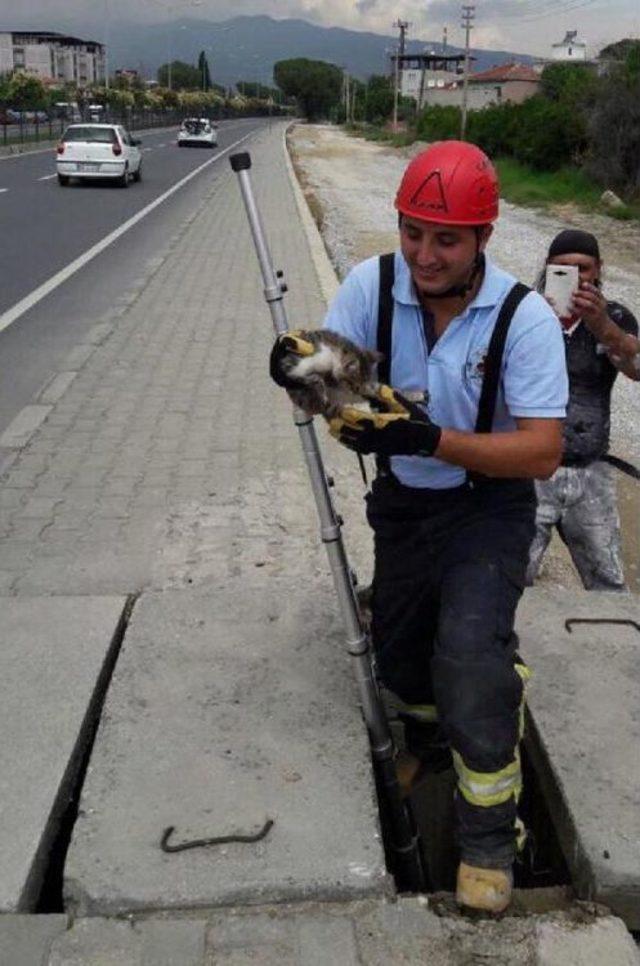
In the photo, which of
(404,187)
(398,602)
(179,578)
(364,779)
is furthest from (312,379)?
(179,578)

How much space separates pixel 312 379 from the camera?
8.75 feet

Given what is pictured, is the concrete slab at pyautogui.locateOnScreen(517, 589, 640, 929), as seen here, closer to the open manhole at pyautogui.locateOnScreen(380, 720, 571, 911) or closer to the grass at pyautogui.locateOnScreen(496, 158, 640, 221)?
the open manhole at pyautogui.locateOnScreen(380, 720, 571, 911)

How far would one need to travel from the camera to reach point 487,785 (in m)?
2.78

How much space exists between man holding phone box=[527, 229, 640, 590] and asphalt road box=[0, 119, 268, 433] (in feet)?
12.9

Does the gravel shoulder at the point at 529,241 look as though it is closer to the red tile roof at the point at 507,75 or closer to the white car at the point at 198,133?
the white car at the point at 198,133

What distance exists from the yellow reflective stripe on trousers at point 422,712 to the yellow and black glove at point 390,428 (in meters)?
1.02

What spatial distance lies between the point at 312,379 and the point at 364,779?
3.75 ft

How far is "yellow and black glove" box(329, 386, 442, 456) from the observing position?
260 centimetres

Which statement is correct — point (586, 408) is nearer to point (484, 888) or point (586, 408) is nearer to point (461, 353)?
point (461, 353)

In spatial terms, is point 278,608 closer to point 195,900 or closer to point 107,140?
point 195,900

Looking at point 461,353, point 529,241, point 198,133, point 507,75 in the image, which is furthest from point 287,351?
point 507,75

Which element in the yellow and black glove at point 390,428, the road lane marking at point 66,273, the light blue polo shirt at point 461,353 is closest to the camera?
the yellow and black glove at point 390,428

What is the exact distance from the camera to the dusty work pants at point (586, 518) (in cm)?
426

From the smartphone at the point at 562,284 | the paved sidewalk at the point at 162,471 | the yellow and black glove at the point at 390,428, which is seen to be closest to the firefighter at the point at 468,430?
the yellow and black glove at the point at 390,428
